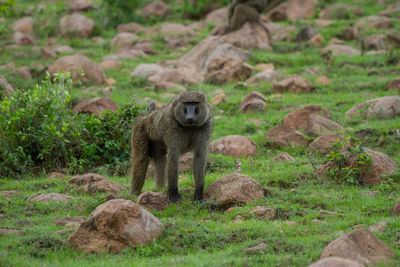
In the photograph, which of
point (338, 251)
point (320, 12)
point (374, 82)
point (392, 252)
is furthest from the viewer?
point (320, 12)

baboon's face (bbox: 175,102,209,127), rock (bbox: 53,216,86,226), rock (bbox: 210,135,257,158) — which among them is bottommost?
rock (bbox: 210,135,257,158)

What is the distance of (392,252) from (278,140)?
4843 mm

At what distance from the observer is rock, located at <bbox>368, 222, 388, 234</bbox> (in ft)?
17.1

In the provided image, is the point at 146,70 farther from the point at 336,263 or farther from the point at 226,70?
the point at 336,263

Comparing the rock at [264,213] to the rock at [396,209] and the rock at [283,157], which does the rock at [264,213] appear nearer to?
the rock at [396,209]

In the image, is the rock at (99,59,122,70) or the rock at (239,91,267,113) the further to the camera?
the rock at (99,59,122,70)

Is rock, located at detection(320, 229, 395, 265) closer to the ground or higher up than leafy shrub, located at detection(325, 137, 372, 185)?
higher up

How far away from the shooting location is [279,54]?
16.4m

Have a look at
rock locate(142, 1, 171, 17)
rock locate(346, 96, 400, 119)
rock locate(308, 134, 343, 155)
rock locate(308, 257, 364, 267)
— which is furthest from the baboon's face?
rock locate(142, 1, 171, 17)

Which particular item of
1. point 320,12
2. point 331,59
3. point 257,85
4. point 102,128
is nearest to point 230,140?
point 102,128

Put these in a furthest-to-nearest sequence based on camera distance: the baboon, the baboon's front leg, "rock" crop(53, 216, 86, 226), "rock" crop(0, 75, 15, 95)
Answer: "rock" crop(0, 75, 15, 95) < the baboon's front leg < the baboon < "rock" crop(53, 216, 86, 226)

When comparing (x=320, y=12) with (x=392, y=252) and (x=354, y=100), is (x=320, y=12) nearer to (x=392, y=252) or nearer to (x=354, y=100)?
(x=354, y=100)

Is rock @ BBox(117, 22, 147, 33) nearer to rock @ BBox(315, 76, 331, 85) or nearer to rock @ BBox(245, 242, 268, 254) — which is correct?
rock @ BBox(315, 76, 331, 85)

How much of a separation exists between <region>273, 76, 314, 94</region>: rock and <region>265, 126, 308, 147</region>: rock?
3.11 meters
